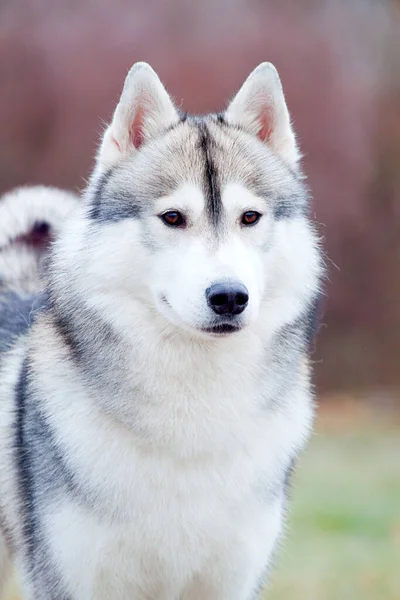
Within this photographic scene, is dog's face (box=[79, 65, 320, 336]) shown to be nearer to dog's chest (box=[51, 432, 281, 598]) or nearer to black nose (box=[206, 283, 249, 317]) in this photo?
black nose (box=[206, 283, 249, 317])

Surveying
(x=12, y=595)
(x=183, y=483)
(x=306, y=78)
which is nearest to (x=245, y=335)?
(x=183, y=483)

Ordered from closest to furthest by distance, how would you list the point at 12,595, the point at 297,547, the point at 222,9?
the point at 12,595, the point at 297,547, the point at 222,9

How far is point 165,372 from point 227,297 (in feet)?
1.54

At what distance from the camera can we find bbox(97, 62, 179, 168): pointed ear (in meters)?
3.57

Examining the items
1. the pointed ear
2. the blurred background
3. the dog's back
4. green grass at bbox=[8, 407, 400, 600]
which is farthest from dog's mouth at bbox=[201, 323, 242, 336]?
the blurred background

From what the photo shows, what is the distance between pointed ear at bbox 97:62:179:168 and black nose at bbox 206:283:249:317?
0.79m

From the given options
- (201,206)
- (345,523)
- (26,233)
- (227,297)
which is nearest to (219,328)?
(227,297)

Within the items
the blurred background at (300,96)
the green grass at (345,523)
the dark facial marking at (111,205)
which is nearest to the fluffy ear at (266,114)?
the dark facial marking at (111,205)

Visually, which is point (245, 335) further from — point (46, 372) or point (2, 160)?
point (2, 160)

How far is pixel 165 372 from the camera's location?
3486 mm

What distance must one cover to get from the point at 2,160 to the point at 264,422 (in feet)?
37.3

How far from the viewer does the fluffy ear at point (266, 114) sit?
3.71 meters

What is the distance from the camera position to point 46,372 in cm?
369

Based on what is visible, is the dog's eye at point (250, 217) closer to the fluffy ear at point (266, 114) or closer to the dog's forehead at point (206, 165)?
the dog's forehead at point (206, 165)
